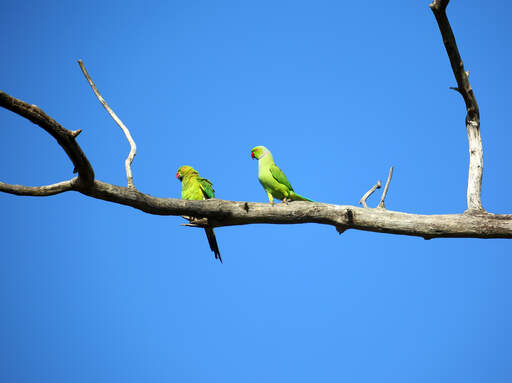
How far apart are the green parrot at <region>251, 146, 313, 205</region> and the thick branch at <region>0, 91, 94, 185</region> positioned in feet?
9.46

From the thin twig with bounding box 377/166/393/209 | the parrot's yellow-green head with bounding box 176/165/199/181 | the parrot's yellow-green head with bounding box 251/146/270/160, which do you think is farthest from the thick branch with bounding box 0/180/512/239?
the parrot's yellow-green head with bounding box 176/165/199/181

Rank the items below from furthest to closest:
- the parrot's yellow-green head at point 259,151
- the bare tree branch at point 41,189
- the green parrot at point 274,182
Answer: the parrot's yellow-green head at point 259,151
the green parrot at point 274,182
the bare tree branch at point 41,189

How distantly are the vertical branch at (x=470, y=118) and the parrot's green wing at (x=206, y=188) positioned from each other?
3814 mm

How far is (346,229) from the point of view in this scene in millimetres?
5172

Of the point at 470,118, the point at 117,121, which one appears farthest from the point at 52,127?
the point at 470,118

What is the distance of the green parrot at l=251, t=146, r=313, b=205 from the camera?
603cm

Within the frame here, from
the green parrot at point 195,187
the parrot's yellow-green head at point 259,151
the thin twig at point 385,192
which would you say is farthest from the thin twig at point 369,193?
the green parrot at point 195,187

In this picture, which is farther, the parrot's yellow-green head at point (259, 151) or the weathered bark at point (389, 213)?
the parrot's yellow-green head at point (259, 151)

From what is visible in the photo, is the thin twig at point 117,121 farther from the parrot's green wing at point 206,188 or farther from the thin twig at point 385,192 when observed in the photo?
the thin twig at point 385,192

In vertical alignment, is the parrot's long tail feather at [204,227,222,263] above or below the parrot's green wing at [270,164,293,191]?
below

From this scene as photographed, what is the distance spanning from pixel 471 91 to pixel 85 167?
449cm

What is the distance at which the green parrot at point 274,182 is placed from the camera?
6.03 m

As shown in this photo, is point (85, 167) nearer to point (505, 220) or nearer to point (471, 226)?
point (471, 226)

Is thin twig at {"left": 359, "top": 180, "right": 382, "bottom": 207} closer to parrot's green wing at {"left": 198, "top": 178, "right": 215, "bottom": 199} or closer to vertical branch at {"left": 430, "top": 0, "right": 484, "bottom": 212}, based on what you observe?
vertical branch at {"left": 430, "top": 0, "right": 484, "bottom": 212}
